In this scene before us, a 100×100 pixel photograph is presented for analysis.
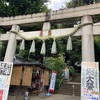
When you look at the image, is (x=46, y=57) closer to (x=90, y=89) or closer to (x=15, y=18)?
(x=15, y=18)

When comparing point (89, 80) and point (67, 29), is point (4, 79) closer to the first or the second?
point (89, 80)

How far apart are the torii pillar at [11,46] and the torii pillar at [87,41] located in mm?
3814

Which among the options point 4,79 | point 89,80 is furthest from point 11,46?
point 89,80

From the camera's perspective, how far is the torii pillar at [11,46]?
28.2 ft

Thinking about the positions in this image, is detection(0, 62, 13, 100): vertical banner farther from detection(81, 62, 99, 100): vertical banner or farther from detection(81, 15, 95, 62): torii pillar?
detection(81, 15, 95, 62): torii pillar

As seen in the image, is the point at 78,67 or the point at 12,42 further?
the point at 78,67

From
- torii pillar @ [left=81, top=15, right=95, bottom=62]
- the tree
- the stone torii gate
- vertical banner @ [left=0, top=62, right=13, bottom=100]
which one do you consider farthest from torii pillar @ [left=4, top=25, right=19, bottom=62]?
the tree

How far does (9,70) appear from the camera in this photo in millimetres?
7457

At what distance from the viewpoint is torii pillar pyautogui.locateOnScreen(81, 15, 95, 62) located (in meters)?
7.06

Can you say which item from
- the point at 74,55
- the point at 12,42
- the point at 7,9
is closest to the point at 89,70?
the point at 12,42

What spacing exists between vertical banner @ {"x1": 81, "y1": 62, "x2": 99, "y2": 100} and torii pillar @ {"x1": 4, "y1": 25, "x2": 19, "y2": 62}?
160 inches

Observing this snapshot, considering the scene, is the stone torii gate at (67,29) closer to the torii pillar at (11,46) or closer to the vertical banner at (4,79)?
the torii pillar at (11,46)

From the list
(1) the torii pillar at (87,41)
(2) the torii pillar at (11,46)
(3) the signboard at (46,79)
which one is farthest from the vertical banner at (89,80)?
(3) the signboard at (46,79)

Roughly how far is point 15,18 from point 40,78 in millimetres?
6625
